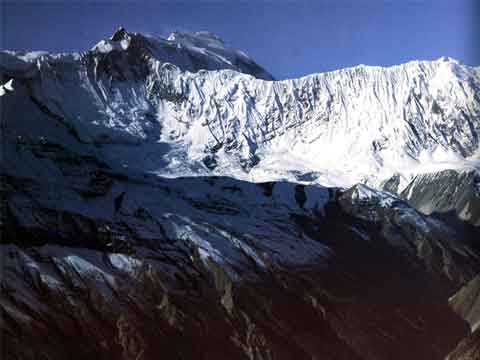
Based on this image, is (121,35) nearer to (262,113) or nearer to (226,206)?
(262,113)

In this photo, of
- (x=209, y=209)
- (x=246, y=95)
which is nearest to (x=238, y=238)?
(x=209, y=209)

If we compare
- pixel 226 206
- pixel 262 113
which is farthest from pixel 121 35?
pixel 226 206

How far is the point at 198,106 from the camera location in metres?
175

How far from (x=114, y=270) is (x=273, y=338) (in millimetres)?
19082

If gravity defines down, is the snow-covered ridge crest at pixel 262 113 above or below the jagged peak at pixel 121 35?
below

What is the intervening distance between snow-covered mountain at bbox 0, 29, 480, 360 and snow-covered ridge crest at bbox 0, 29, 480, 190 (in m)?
0.39

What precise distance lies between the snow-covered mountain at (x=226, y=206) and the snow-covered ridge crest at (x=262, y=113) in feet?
1.29

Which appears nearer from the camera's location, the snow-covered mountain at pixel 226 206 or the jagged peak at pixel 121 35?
the snow-covered mountain at pixel 226 206

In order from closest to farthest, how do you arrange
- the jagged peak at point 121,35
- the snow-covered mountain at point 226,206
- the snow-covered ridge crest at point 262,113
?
the snow-covered mountain at point 226,206 < the snow-covered ridge crest at point 262,113 < the jagged peak at point 121,35

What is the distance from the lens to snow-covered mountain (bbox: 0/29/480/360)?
92438 mm

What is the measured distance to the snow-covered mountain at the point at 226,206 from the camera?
3639 inches

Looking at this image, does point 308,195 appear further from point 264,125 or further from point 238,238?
point 264,125

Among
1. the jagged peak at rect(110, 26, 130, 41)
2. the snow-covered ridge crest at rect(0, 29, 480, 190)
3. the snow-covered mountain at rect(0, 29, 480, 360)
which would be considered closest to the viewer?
the snow-covered mountain at rect(0, 29, 480, 360)

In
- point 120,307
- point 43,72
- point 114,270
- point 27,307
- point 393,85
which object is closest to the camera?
point 27,307
